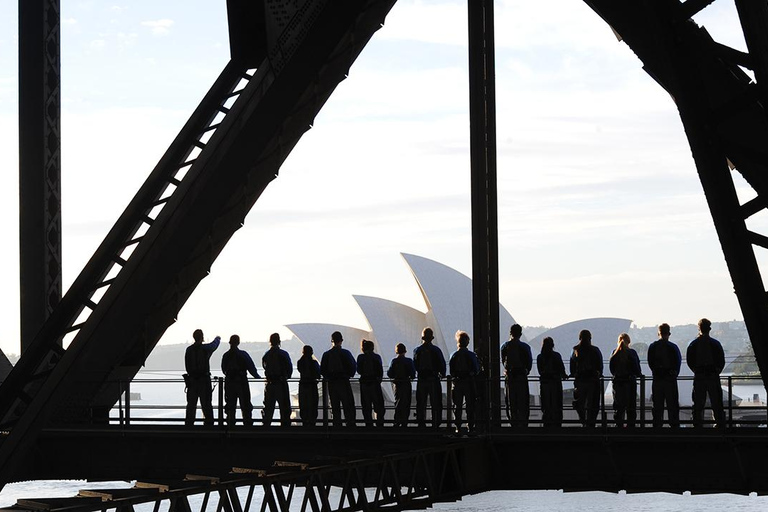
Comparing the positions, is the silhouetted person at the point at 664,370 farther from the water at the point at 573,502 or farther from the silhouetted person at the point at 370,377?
the water at the point at 573,502

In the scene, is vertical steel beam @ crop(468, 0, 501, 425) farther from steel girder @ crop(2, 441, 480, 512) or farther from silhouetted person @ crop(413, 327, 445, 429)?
steel girder @ crop(2, 441, 480, 512)

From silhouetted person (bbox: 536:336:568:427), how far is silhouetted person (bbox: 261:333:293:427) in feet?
11.5

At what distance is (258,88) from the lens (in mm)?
15500

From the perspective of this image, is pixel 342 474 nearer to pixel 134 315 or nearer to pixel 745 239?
pixel 134 315

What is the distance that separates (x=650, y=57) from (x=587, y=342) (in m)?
5.72

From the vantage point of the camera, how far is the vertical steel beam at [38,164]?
1758 cm

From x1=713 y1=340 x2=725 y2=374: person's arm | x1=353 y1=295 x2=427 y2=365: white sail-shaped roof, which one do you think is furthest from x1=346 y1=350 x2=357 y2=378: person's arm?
x1=353 y1=295 x2=427 y2=365: white sail-shaped roof

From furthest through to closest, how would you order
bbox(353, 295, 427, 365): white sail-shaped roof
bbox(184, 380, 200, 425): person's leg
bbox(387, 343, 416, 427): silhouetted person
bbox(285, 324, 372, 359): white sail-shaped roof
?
bbox(285, 324, 372, 359): white sail-shaped roof, bbox(353, 295, 427, 365): white sail-shaped roof, bbox(184, 380, 200, 425): person's leg, bbox(387, 343, 416, 427): silhouetted person

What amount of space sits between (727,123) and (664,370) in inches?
335

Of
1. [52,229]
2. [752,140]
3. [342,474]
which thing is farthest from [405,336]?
[752,140]

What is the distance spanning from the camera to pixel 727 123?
7.03 meters

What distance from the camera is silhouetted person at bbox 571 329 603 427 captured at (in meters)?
15.3

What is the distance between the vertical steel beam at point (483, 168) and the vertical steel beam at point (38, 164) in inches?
250

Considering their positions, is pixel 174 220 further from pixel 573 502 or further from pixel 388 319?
pixel 573 502
